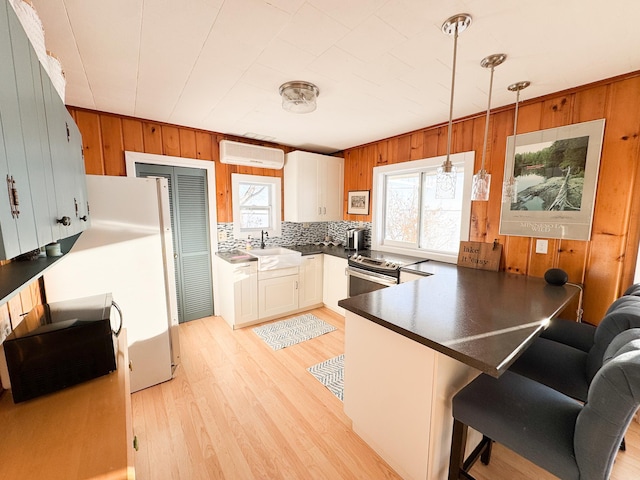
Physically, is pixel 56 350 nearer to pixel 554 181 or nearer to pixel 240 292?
pixel 240 292

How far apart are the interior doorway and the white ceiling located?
0.75m

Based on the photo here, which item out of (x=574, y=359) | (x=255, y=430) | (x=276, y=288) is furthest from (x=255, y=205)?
(x=574, y=359)

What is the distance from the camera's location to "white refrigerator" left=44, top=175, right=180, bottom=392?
183cm

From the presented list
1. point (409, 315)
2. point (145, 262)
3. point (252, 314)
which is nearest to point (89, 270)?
point (145, 262)

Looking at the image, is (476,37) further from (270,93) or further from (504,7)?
(270,93)

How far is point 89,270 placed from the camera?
1854 millimetres

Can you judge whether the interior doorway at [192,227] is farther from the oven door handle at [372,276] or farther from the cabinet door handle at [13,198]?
the cabinet door handle at [13,198]

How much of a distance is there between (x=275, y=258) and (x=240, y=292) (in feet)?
1.84

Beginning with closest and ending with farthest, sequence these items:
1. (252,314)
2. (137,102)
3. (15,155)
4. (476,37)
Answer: (15,155), (476,37), (137,102), (252,314)

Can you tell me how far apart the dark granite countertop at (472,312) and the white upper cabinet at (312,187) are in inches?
82.9

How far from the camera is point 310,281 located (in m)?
3.63

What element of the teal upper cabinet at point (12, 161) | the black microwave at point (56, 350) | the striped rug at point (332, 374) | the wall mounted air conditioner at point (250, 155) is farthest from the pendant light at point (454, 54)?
the wall mounted air conditioner at point (250, 155)

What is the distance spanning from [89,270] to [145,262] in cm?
33

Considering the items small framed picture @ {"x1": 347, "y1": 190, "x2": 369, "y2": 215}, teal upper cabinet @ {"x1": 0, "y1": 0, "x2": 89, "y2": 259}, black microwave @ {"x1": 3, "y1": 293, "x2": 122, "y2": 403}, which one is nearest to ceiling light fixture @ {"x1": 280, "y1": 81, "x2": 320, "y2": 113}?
teal upper cabinet @ {"x1": 0, "y1": 0, "x2": 89, "y2": 259}
